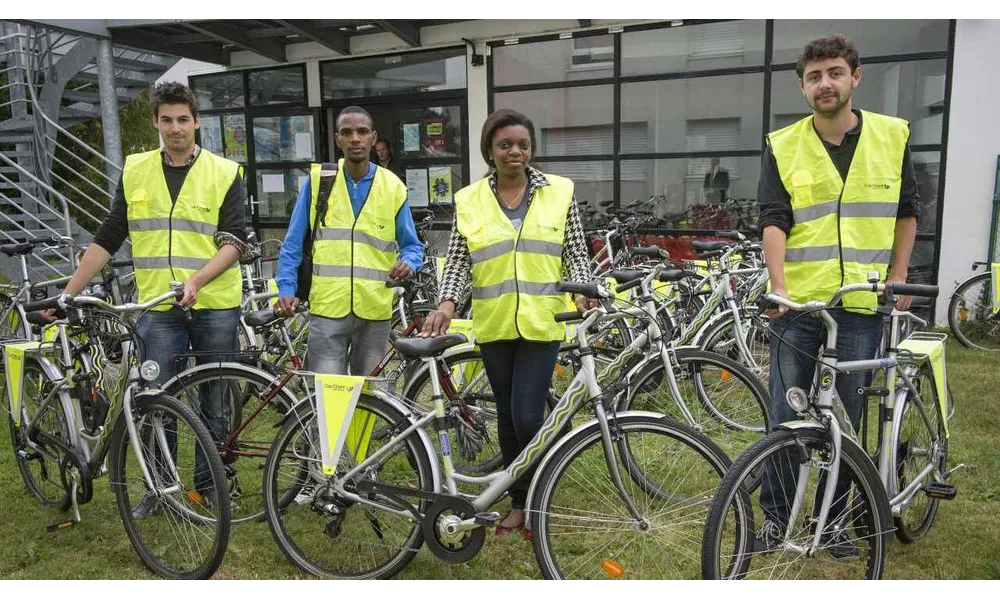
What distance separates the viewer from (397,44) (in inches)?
336

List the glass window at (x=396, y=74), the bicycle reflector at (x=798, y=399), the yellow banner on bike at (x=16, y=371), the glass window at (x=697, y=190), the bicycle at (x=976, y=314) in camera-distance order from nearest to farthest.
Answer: the bicycle reflector at (x=798, y=399)
the yellow banner on bike at (x=16, y=371)
the bicycle at (x=976, y=314)
the glass window at (x=697, y=190)
the glass window at (x=396, y=74)

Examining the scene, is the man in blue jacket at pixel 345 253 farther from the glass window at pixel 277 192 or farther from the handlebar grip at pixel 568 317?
the glass window at pixel 277 192

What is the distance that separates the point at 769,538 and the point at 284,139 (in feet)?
28.3

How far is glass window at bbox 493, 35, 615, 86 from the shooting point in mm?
7785

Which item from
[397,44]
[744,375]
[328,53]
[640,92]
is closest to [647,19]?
[640,92]

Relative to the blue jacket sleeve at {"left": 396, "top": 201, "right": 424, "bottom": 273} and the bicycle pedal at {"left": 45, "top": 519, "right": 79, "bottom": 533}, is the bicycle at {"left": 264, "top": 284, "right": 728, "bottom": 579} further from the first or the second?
the bicycle pedal at {"left": 45, "top": 519, "right": 79, "bottom": 533}

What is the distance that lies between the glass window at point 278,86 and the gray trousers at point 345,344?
6.78 m

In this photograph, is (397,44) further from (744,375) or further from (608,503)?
(608,503)

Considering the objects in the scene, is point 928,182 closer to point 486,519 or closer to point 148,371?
point 486,519

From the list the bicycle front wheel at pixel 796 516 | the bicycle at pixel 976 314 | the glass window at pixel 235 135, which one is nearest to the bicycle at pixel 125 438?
the bicycle front wheel at pixel 796 516

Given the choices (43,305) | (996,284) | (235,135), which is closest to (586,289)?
(43,305)

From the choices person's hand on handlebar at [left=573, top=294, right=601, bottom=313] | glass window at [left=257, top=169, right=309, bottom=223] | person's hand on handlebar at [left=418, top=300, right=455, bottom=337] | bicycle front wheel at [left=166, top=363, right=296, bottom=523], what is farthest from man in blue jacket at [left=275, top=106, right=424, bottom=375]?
glass window at [left=257, top=169, right=309, bottom=223]

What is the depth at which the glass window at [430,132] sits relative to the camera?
28.2 feet

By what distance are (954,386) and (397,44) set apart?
262 inches
